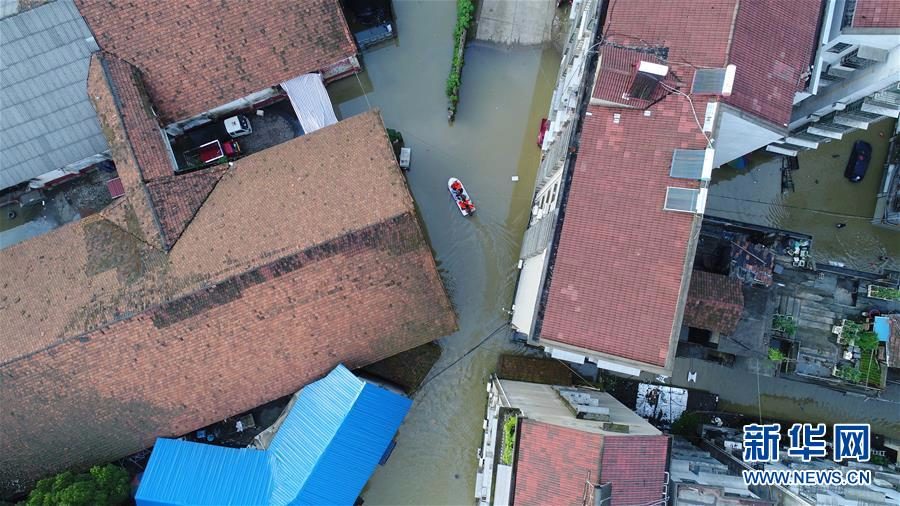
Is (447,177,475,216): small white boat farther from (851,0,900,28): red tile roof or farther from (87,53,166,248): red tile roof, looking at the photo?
(851,0,900,28): red tile roof

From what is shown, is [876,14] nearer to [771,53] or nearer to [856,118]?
[771,53]

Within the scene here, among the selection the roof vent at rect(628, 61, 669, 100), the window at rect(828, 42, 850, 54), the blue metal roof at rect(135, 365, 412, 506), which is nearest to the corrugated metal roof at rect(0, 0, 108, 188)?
the blue metal roof at rect(135, 365, 412, 506)

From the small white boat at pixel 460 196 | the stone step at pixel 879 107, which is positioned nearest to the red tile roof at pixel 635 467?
the small white boat at pixel 460 196

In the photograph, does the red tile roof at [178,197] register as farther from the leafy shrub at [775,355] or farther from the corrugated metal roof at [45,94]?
the leafy shrub at [775,355]

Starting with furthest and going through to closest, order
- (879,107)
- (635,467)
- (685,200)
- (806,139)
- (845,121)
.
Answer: (806,139) → (845,121) → (879,107) → (635,467) → (685,200)

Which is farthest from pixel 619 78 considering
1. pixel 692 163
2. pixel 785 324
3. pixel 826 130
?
pixel 785 324

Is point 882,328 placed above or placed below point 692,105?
below

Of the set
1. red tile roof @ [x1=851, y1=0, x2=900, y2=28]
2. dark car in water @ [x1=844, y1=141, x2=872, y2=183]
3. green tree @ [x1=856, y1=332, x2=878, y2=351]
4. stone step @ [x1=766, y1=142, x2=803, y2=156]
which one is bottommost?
green tree @ [x1=856, y1=332, x2=878, y2=351]
